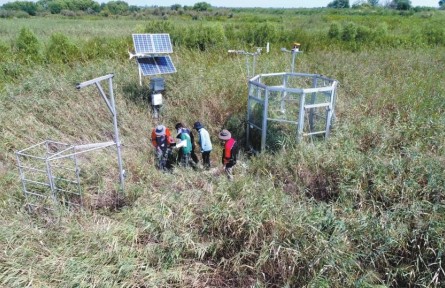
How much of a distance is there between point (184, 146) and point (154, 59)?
266 centimetres

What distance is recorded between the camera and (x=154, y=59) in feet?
23.2

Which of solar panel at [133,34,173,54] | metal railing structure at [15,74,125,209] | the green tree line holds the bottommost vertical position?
metal railing structure at [15,74,125,209]

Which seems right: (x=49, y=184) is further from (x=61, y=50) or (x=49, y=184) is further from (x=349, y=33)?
(x=349, y=33)

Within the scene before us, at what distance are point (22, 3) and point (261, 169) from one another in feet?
244

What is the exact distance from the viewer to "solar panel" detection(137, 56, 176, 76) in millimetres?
6711

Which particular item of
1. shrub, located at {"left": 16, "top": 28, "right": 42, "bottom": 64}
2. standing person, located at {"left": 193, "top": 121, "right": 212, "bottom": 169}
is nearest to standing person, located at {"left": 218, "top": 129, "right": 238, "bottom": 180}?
standing person, located at {"left": 193, "top": 121, "right": 212, "bottom": 169}

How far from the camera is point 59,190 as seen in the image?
4.36 m

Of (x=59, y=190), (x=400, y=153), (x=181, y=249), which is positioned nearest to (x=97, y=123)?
(x=59, y=190)

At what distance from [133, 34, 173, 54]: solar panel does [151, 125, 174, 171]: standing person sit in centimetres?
216

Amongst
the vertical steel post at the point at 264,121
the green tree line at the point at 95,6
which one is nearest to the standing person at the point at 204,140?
the vertical steel post at the point at 264,121

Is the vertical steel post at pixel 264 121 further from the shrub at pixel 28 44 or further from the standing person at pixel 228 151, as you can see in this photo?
the shrub at pixel 28 44

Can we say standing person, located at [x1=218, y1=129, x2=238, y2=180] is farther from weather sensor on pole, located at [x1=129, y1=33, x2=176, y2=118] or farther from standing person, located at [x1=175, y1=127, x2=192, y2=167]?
weather sensor on pole, located at [x1=129, y1=33, x2=176, y2=118]

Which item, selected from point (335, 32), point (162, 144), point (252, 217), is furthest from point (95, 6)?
point (252, 217)

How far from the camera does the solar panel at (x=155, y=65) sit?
264 inches
